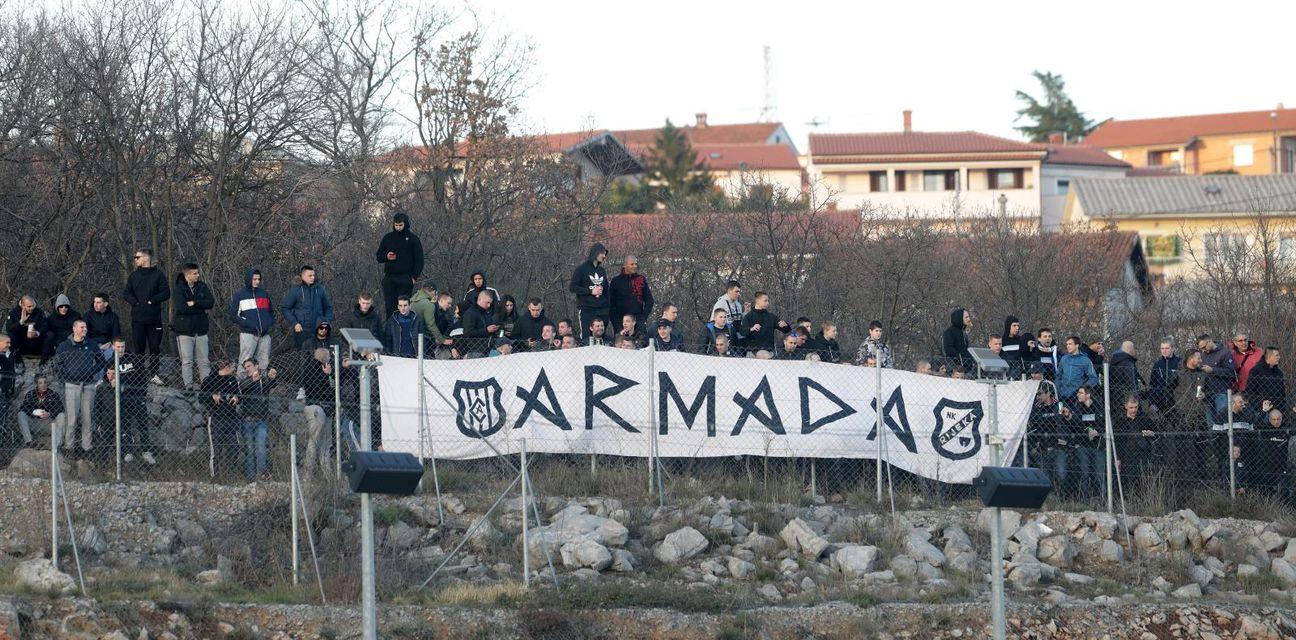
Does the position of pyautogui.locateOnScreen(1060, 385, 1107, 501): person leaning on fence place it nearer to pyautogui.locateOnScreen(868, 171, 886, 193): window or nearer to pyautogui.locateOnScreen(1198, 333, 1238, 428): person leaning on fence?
pyautogui.locateOnScreen(1198, 333, 1238, 428): person leaning on fence

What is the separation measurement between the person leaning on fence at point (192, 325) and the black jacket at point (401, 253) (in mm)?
2455

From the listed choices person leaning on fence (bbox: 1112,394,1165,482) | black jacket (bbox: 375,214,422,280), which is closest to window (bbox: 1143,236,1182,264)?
person leaning on fence (bbox: 1112,394,1165,482)

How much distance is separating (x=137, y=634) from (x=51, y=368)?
180 inches

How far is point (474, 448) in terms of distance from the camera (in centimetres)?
1759

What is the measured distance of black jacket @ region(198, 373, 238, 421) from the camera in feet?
57.3

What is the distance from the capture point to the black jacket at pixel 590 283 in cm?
1952

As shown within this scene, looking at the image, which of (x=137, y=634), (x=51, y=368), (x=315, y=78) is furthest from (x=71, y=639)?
(x=315, y=78)

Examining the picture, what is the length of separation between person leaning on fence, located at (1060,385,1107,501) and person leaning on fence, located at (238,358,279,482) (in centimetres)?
888

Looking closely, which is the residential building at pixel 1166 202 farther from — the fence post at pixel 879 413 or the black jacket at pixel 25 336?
the black jacket at pixel 25 336

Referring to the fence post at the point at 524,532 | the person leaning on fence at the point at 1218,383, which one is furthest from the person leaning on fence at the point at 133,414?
the person leaning on fence at the point at 1218,383

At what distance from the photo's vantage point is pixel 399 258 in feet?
67.4

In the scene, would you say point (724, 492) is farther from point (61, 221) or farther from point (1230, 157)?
point (1230, 157)

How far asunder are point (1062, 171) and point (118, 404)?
68.6 meters

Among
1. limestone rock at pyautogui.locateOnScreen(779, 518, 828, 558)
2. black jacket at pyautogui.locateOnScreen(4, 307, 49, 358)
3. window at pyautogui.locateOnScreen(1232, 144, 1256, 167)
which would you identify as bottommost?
limestone rock at pyautogui.locateOnScreen(779, 518, 828, 558)
